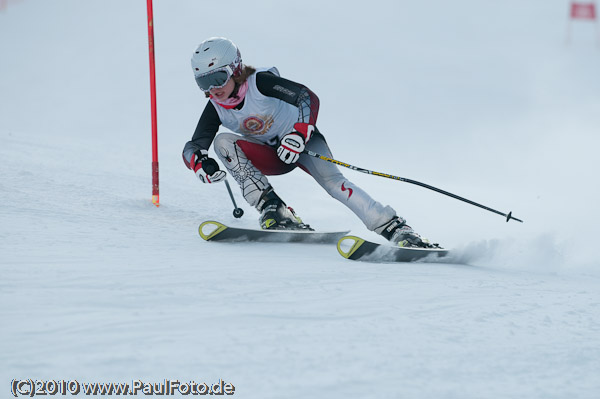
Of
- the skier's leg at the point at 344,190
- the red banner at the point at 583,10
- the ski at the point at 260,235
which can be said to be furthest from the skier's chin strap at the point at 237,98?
the red banner at the point at 583,10

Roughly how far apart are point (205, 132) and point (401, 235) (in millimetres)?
1299

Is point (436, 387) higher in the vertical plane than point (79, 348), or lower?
higher

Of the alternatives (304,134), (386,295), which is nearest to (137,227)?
(304,134)

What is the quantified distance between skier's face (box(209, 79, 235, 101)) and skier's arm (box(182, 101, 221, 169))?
0.78ft

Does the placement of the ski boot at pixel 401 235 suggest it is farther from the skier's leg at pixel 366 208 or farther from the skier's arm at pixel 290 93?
the skier's arm at pixel 290 93

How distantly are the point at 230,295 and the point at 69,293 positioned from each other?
511mm

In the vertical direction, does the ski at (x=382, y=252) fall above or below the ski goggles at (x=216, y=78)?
below

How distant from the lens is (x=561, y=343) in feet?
6.07

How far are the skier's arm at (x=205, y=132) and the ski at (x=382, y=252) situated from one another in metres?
1.09

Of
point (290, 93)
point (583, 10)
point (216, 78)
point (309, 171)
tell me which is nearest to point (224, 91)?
point (216, 78)

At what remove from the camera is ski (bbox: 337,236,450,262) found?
2934 millimetres

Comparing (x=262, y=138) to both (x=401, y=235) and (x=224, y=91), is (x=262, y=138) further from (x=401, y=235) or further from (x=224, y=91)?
(x=401, y=235)

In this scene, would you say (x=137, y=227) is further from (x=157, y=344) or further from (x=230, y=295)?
(x=157, y=344)

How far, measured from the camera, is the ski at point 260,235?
3.20m
